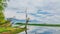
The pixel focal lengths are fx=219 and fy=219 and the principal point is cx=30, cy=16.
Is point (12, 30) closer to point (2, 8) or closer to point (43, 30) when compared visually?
point (2, 8)

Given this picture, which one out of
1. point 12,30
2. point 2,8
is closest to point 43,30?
point 12,30

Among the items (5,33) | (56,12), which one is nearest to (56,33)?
(56,12)

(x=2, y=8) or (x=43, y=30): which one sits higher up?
(x=2, y=8)

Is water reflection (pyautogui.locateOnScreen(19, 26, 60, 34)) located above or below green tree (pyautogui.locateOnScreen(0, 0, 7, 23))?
below

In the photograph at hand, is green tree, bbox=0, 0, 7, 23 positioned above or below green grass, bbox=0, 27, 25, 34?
above

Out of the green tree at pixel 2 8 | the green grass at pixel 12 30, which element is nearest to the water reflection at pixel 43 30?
the green grass at pixel 12 30

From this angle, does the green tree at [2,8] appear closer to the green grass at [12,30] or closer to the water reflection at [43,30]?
the green grass at [12,30]

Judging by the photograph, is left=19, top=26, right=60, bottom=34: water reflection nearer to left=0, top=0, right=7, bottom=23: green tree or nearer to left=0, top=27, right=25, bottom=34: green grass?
left=0, top=27, right=25, bottom=34: green grass

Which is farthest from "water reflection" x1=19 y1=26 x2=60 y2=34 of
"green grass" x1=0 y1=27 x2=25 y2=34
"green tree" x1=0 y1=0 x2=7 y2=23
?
"green tree" x1=0 y1=0 x2=7 y2=23

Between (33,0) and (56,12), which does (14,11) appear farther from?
(56,12)

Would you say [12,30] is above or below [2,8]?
below

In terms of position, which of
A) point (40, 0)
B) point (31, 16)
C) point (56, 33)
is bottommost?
point (56, 33)
